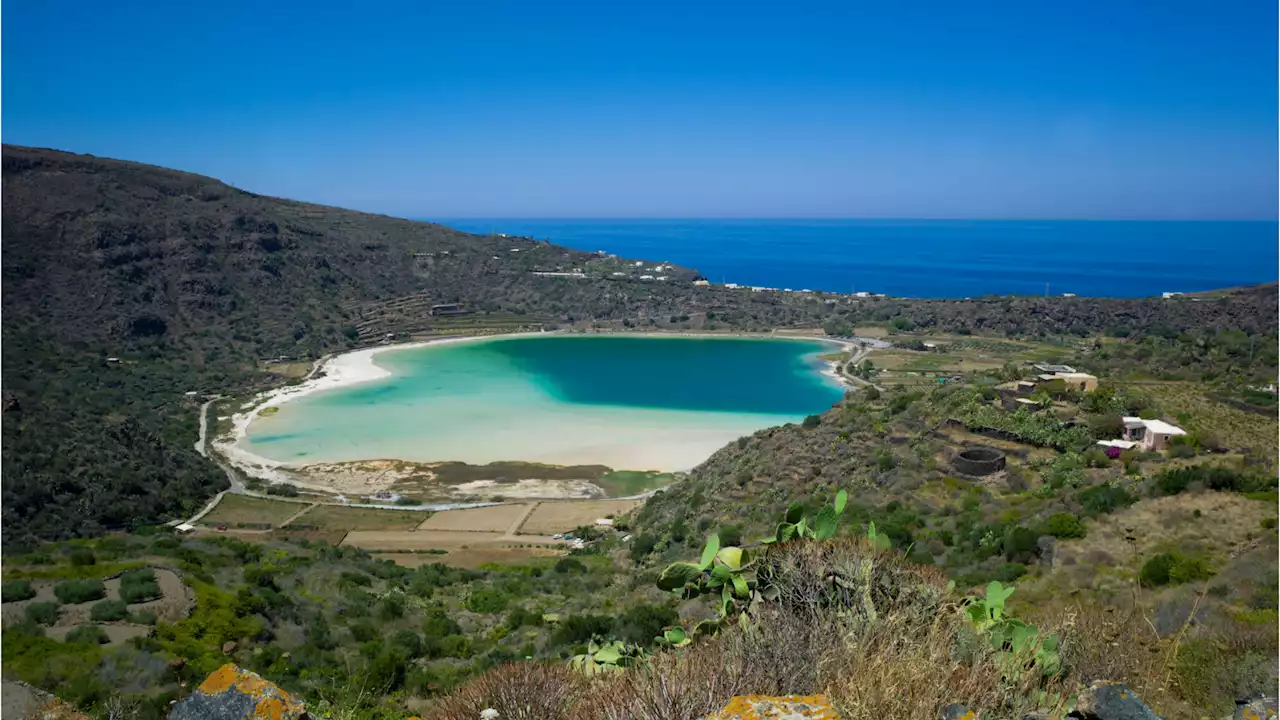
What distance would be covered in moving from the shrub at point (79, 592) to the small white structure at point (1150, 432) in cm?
2184

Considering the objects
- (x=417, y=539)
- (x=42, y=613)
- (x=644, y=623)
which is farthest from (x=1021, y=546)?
(x=417, y=539)

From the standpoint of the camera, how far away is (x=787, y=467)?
2280cm

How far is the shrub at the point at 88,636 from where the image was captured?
10.1 meters

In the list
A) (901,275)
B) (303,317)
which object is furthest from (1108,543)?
(901,275)

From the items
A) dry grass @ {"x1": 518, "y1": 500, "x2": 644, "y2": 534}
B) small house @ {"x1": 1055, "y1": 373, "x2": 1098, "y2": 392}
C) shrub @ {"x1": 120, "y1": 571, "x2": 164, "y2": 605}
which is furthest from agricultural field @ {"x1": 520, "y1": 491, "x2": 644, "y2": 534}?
small house @ {"x1": 1055, "y1": 373, "x2": 1098, "y2": 392}

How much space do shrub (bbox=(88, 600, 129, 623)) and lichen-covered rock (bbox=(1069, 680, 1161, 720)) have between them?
491 inches

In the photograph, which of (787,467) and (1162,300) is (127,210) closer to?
(787,467)

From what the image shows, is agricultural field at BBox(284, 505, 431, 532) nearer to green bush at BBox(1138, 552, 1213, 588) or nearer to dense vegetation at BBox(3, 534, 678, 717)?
dense vegetation at BBox(3, 534, 678, 717)

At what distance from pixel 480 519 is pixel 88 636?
55.6 feet

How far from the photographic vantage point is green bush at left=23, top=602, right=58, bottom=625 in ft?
36.4

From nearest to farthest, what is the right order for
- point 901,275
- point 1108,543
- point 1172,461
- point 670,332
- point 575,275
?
point 1108,543, point 1172,461, point 670,332, point 575,275, point 901,275

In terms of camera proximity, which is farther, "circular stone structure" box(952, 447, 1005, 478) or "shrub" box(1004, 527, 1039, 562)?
"circular stone structure" box(952, 447, 1005, 478)

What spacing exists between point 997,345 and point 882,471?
46173 mm

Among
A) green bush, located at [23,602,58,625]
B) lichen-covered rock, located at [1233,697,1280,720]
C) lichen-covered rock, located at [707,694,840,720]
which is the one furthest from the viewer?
green bush, located at [23,602,58,625]
